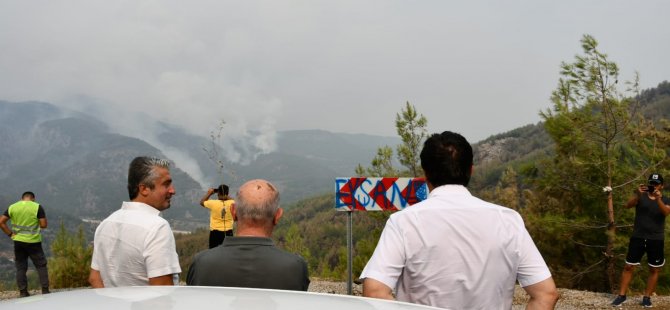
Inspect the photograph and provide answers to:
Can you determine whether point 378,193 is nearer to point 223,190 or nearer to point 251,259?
point 223,190

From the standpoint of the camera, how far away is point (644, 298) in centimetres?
862

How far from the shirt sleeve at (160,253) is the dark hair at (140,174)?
13.2 inches

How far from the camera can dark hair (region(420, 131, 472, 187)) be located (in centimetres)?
229

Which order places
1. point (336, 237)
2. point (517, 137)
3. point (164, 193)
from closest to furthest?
1. point (164, 193)
2. point (336, 237)
3. point (517, 137)

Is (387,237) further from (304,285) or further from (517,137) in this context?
(517,137)

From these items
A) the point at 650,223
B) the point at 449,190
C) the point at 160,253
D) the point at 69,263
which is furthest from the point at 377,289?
the point at 69,263

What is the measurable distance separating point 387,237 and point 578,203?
18.4m

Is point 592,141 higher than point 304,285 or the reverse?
higher

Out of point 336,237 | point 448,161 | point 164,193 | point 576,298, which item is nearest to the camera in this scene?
point 448,161

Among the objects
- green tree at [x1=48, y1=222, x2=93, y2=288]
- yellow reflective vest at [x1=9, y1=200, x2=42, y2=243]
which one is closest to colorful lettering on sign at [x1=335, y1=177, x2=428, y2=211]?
yellow reflective vest at [x1=9, y1=200, x2=42, y2=243]

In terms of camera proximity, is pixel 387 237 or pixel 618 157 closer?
pixel 387 237

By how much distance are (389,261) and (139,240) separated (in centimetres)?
139

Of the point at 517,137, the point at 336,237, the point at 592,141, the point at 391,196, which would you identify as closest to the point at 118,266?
the point at 391,196

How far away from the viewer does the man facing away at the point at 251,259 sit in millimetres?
2508
